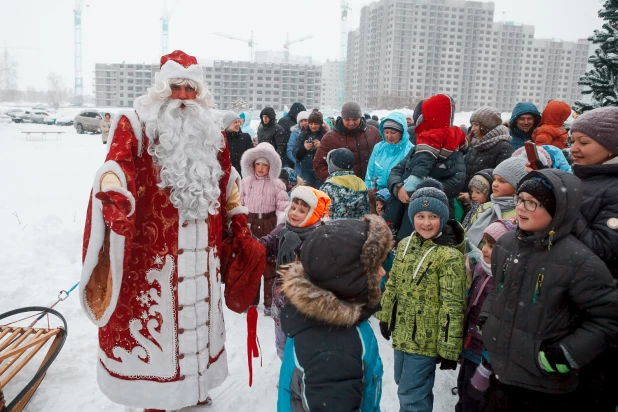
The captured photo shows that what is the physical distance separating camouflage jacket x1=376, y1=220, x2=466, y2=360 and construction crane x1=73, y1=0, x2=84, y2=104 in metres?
103

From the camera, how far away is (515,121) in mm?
5125

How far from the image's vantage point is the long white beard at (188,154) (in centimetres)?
255

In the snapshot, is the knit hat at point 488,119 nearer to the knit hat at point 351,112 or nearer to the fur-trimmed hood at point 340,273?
the knit hat at point 351,112

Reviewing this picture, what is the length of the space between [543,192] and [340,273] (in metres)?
1.12

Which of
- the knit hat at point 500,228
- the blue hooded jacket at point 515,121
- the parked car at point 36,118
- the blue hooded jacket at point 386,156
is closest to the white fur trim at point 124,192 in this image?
the knit hat at point 500,228

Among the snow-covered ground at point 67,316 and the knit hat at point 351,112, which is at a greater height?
the knit hat at point 351,112

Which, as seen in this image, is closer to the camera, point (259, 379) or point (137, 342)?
point (137, 342)

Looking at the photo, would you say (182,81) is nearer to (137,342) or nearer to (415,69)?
(137,342)

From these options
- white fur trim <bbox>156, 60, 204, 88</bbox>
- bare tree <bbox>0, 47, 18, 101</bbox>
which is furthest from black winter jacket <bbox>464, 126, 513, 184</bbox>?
bare tree <bbox>0, 47, 18, 101</bbox>

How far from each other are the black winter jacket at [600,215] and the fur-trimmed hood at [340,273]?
1.06 metres

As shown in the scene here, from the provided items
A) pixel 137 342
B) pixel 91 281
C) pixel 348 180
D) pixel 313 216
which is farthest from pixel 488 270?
pixel 91 281

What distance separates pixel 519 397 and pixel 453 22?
305ft

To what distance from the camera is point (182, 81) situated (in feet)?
8.66

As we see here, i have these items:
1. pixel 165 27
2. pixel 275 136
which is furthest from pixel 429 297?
pixel 165 27
